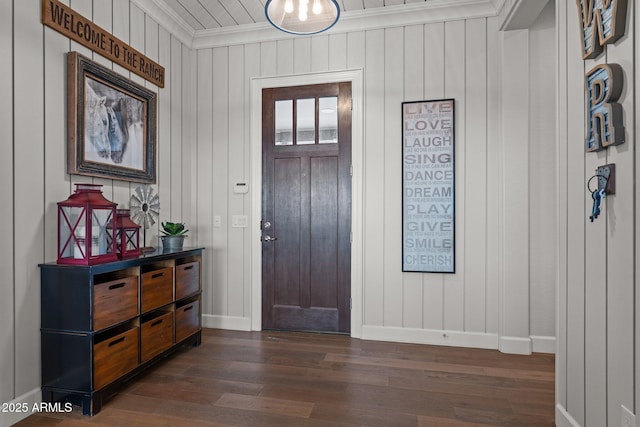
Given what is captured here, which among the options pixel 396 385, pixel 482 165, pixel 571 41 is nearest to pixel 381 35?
pixel 482 165

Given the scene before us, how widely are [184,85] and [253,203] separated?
4.40 ft

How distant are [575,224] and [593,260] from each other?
22cm

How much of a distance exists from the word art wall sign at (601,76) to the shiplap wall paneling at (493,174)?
59.1 inches

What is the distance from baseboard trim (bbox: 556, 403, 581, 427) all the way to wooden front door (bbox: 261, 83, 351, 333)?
70.9 inches

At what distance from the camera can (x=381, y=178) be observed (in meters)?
3.45

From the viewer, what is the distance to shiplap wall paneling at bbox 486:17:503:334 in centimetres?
324

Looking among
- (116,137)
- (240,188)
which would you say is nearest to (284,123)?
(240,188)

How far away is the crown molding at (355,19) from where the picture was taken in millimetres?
3246

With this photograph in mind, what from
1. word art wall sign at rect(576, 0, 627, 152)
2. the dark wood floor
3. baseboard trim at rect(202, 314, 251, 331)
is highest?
word art wall sign at rect(576, 0, 627, 152)

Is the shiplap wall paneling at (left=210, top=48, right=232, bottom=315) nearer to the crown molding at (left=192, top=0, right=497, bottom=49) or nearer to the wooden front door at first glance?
the crown molding at (left=192, top=0, right=497, bottom=49)

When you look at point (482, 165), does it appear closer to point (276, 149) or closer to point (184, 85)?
point (276, 149)

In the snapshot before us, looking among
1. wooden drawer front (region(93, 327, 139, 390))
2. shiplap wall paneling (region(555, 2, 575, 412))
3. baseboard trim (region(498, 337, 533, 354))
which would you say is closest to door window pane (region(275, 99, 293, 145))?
wooden drawer front (region(93, 327, 139, 390))

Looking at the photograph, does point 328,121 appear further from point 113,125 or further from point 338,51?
point 113,125

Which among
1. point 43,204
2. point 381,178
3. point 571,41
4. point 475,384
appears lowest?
point 475,384
